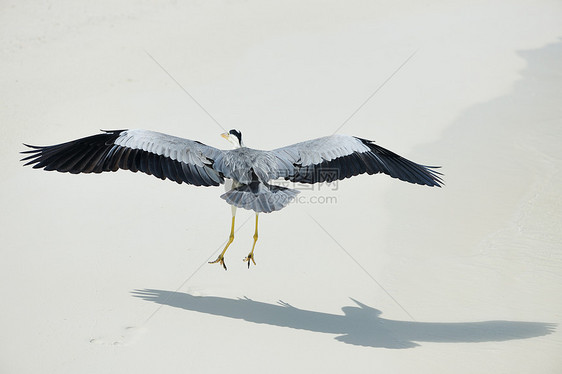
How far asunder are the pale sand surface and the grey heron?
0.99 m

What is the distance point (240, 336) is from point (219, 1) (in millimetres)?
12383

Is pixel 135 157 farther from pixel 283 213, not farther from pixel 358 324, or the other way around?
pixel 358 324

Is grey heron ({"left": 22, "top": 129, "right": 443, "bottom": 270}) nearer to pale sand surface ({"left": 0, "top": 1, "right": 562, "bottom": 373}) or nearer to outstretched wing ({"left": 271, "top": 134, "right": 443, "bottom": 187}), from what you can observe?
outstretched wing ({"left": 271, "top": 134, "right": 443, "bottom": 187})

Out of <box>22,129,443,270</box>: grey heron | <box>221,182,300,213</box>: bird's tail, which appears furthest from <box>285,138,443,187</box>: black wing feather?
<box>221,182,300,213</box>: bird's tail

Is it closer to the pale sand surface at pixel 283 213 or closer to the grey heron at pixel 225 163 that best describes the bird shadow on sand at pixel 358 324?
the pale sand surface at pixel 283 213

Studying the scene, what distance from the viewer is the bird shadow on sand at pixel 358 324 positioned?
673cm

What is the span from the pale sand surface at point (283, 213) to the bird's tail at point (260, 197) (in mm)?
1212

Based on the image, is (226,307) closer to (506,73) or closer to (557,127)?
(557,127)

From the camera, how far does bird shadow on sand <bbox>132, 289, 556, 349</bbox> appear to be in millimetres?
6727

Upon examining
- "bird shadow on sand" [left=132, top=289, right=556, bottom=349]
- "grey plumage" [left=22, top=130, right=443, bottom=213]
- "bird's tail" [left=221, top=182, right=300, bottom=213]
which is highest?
"grey plumage" [left=22, top=130, right=443, bottom=213]

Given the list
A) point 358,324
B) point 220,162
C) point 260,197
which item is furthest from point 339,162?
point 358,324

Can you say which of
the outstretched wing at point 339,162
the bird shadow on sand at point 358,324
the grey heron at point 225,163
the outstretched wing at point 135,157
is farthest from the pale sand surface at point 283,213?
the outstretched wing at point 135,157

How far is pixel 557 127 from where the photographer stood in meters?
12.2

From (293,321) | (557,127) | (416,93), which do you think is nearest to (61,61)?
(416,93)
